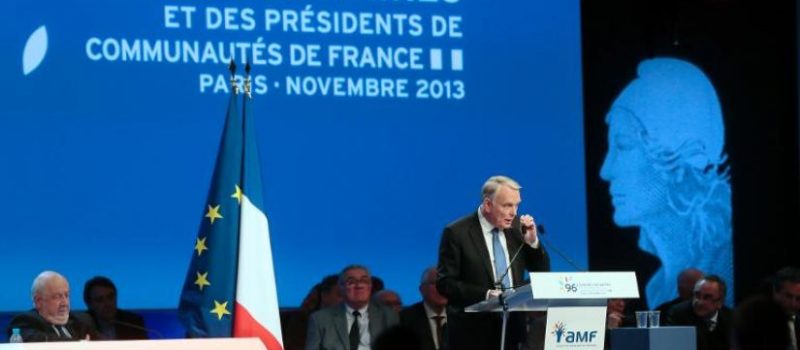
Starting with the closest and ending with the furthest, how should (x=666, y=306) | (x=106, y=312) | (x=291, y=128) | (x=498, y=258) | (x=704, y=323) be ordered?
(x=498, y=258), (x=106, y=312), (x=704, y=323), (x=291, y=128), (x=666, y=306)

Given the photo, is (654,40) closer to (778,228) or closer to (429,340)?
(778,228)

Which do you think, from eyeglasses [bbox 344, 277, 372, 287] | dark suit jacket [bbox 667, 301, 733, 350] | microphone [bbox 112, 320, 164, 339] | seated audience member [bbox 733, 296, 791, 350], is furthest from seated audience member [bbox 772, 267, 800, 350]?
seated audience member [bbox 733, 296, 791, 350]

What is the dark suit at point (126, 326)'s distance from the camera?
670 centimetres

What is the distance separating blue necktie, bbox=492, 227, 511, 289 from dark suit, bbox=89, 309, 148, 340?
206 centimetres

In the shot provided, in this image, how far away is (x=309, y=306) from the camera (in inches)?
287

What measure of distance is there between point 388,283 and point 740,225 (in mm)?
2548

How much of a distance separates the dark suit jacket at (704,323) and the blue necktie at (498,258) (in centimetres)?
179

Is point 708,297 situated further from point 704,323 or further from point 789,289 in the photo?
point 789,289

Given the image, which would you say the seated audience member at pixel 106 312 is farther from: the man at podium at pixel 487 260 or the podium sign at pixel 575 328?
the podium sign at pixel 575 328

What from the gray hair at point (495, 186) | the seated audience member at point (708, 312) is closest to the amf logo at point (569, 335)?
the gray hair at point (495, 186)

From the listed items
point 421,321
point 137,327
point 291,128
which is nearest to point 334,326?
point 421,321

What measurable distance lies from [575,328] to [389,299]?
226 centimetres

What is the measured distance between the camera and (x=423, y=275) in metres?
7.14

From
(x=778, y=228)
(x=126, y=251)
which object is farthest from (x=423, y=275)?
(x=778, y=228)
